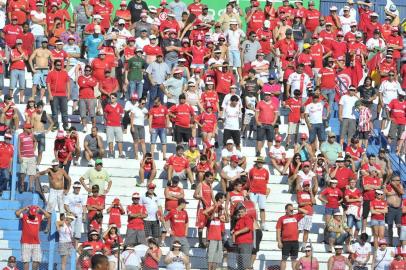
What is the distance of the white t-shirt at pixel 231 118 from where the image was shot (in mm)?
32688

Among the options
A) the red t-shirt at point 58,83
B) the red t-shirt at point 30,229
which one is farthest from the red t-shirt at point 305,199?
the red t-shirt at point 58,83

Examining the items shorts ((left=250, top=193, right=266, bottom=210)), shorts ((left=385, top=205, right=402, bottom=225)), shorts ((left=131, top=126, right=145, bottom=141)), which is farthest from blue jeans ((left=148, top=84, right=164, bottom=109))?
shorts ((left=385, top=205, right=402, bottom=225))

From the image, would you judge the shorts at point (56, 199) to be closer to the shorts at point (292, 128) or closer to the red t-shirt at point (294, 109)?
the shorts at point (292, 128)

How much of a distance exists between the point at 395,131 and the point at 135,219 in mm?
7687

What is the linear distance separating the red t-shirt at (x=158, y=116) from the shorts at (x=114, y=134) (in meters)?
0.77

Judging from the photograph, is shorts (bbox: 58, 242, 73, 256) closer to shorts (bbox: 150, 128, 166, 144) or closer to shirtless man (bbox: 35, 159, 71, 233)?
shirtless man (bbox: 35, 159, 71, 233)

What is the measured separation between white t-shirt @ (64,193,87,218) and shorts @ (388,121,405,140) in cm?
822

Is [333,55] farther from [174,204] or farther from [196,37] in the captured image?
[174,204]

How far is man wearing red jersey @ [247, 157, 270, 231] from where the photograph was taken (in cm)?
3112

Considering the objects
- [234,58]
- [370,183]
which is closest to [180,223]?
[370,183]

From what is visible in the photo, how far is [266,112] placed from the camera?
3288cm

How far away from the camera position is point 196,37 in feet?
118

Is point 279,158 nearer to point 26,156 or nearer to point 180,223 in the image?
point 180,223

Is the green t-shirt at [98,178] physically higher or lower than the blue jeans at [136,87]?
lower
